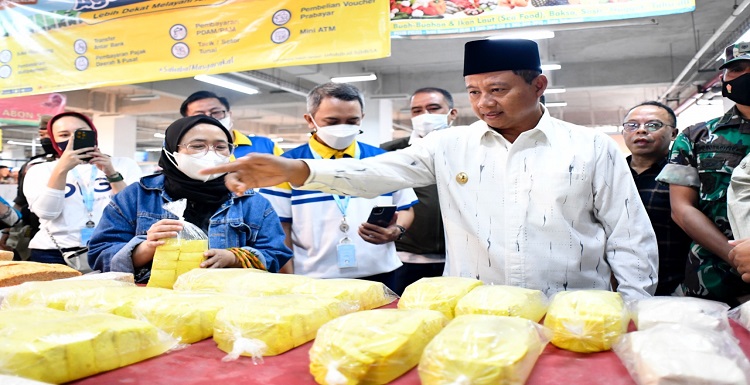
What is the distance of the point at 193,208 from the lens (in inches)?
82.2

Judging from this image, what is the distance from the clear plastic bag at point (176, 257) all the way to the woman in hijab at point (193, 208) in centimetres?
20

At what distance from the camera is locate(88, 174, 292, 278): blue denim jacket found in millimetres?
2025

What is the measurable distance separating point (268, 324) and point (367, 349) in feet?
0.84

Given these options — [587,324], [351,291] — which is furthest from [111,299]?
[587,324]

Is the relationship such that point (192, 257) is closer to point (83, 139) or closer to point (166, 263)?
point (166, 263)

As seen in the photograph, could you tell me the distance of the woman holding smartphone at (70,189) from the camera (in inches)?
121

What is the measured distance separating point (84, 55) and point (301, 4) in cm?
176

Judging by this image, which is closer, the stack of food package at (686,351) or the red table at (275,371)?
the stack of food package at (686,351)

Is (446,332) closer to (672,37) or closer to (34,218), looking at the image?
(34,218)

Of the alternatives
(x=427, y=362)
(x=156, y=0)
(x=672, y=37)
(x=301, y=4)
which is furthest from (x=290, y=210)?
(x=672, y=37)

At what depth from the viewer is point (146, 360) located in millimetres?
1062

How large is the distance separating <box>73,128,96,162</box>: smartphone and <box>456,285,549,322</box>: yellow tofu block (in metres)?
2.62

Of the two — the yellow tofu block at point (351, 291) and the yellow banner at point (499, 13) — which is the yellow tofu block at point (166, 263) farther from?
the yellow banner at point (499, 13)

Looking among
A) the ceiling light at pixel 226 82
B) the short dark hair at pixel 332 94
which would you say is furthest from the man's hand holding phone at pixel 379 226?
the ceiling light at pixel 226 82
